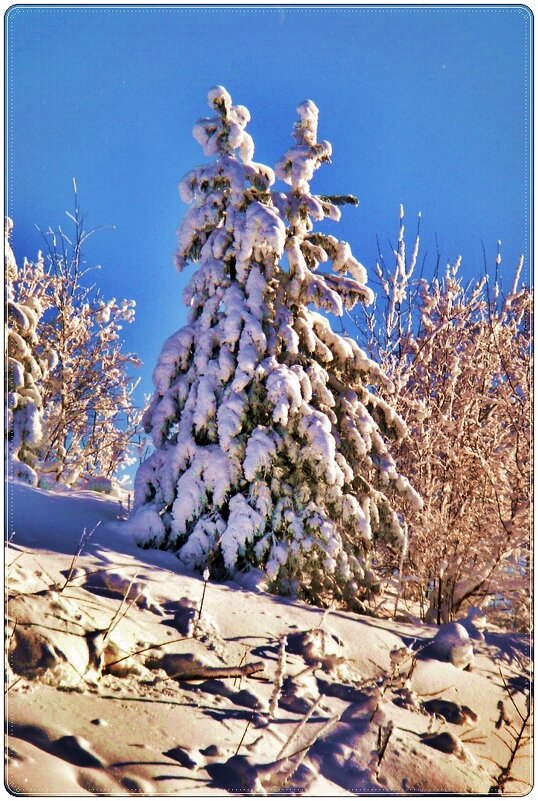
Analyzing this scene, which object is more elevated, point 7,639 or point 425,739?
point 7,639

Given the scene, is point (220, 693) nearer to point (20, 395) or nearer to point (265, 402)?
point (265, 402)

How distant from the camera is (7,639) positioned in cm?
304

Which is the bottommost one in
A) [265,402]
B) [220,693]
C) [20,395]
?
[220,693]

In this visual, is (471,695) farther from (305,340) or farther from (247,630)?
(305,340)

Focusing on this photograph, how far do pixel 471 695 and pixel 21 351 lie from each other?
8164mm

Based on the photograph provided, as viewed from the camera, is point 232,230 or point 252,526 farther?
point 232,230

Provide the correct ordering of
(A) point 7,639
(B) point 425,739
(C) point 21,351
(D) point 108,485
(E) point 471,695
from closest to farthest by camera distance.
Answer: (A) point 7,639
(B) point 425,739
(E) point 471,695
(C) point 21,351
(D) point 108,485

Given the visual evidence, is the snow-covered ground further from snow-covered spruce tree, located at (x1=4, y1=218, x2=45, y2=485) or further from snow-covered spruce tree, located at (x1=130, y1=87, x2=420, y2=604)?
snow-covered spruce tree, located at (x1=4, y1=218, x2=45, y2=485)

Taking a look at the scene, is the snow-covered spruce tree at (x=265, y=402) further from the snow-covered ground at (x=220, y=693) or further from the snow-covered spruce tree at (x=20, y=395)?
the snow-covered spruce tree at (x=20, y=395)

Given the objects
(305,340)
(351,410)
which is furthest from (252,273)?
(351,410)

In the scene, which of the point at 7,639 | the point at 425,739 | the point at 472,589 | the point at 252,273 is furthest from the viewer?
the point at 472,589

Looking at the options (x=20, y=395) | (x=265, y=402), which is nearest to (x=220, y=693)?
(x=265, y=402)

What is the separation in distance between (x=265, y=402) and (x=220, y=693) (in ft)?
12.7

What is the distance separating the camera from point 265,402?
6840 mm
